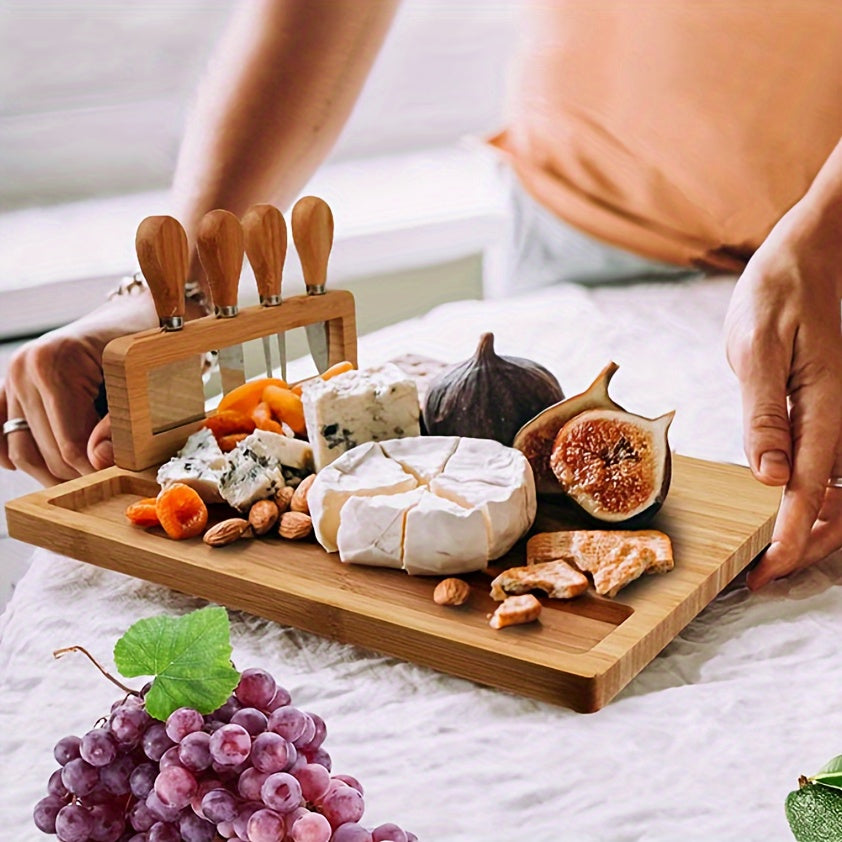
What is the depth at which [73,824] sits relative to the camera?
2.10ft

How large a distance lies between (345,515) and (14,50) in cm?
136

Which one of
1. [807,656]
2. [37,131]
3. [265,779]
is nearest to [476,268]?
[37,131]

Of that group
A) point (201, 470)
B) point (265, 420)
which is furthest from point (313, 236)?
point (201, 470)

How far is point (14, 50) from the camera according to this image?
2084 millimetres

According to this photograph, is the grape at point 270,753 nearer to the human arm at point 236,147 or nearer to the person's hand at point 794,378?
the person's hand at point 794,378

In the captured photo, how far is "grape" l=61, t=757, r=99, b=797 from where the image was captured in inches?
25.1

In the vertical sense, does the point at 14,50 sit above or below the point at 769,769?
above

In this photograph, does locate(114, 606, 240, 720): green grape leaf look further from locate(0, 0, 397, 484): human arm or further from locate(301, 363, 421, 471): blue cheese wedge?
locate(0, 0, 397, 484): human arm

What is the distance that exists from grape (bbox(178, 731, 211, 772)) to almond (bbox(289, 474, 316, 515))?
2.16 ft

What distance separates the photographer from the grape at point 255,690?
65 cm

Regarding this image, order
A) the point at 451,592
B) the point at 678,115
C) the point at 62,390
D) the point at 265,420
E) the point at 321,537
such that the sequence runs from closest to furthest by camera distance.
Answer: the point at 451,592 → the point at 321,537 → the point at 265,420 → the point at 62,390 → the point at 678,115

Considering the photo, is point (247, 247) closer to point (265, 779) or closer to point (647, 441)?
point (647, 441)

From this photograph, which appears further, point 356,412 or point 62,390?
point 62,390

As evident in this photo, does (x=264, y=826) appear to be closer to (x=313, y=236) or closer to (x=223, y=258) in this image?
(x=223, y=258)
